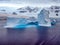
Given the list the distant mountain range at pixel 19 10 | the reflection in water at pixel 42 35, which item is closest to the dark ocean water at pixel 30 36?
the reflection in water at pixel 42 35

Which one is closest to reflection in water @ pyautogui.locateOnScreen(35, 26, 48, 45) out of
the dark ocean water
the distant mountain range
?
the dark ocean water

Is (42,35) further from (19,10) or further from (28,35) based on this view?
(19,10)

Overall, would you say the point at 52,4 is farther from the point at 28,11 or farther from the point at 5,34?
the point at 5,34

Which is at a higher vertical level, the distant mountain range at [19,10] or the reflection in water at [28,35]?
the distant mountain range at [19,10]

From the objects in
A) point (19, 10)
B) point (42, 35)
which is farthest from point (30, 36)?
point (19, 10)

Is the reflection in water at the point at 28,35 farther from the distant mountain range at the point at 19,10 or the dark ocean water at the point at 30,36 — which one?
the distant mountain range at the point at 19,10

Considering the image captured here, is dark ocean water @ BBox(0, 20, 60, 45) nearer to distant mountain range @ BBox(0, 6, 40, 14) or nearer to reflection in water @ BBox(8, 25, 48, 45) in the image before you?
reflection in water @ BBox(8, 25, 48, 45)

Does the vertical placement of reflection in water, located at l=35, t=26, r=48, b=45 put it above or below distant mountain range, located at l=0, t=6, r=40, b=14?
below

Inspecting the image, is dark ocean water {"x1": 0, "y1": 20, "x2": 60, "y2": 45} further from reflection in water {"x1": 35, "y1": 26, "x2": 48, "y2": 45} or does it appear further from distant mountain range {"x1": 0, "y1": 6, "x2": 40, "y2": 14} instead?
distant mountain range {"x1": 0, "y1": 6, "x2": 40, "y2": 14}
